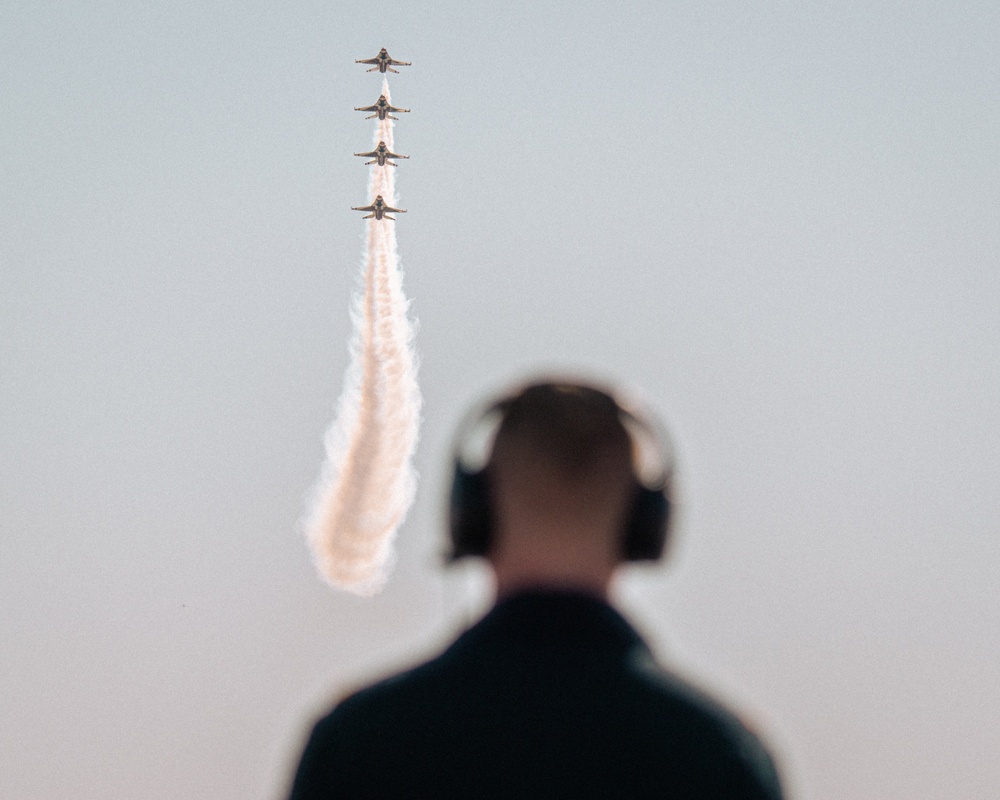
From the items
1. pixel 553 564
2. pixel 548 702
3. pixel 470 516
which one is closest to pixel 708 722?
pixel 548 702

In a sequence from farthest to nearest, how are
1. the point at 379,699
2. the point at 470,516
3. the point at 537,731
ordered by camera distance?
the point at 470,516
the point at 379,699
the point at 537,731

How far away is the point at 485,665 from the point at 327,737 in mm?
801

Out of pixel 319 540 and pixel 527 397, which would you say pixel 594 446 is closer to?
pixel 527 397

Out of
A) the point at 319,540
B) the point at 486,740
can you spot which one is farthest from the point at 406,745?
the point at 319,540

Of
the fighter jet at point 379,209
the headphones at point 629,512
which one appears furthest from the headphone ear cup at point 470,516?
the fighter jet at point 379,209

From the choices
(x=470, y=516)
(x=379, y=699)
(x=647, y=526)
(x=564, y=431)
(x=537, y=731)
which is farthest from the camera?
(x=647, y=526)

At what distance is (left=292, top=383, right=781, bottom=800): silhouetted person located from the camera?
7.21 m

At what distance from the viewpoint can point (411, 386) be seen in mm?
99375

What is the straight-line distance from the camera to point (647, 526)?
8578 mm

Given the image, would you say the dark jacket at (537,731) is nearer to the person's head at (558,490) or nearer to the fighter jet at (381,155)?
the person's head at (558,490)

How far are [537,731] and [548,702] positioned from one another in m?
0.16

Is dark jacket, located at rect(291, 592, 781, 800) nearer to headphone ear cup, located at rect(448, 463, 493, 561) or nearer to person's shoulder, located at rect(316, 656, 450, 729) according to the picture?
person's shoulder, located at rect(316, 656, 450, 729)

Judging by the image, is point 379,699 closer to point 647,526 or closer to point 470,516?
point 470,516

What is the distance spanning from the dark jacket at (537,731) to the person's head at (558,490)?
37 cm
